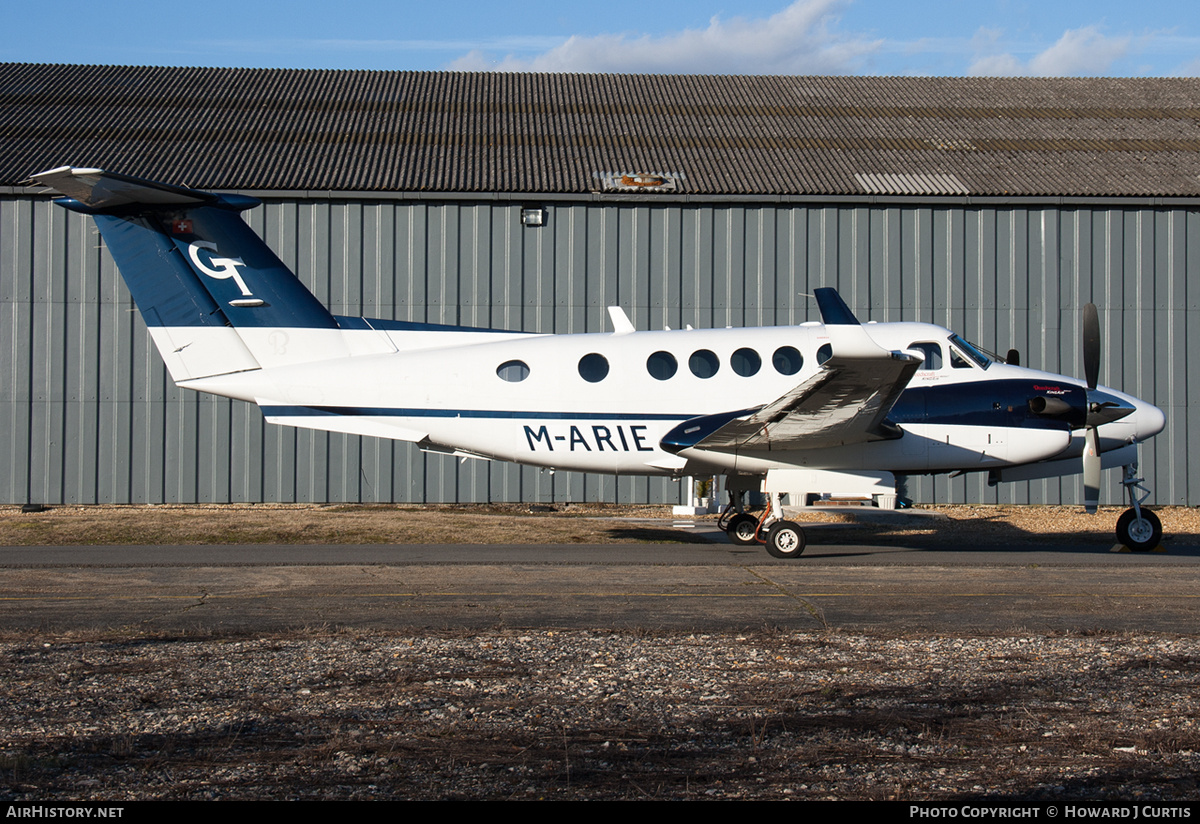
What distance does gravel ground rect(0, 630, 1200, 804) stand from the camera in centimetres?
436

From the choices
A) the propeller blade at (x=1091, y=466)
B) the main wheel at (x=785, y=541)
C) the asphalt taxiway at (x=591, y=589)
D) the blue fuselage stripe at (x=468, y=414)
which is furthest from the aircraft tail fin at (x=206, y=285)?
the propeller blade at (x=1091, y=466)

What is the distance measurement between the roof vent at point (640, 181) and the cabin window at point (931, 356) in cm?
942

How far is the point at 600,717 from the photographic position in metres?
5.45

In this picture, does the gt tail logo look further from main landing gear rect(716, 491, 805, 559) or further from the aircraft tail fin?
main landing gear rect(716, 491, 805, 559)

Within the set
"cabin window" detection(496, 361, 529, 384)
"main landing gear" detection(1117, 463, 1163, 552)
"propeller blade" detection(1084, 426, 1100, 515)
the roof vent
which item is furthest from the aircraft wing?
the roof vent

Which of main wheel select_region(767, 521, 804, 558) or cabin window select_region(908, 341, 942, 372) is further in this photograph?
cabin window select_region(908, 341, 942, 372)

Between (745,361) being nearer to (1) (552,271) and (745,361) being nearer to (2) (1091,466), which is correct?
(2) (1091,466)

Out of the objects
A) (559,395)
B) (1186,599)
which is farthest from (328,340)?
(1186,599)

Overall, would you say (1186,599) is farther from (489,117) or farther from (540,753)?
(489,117)

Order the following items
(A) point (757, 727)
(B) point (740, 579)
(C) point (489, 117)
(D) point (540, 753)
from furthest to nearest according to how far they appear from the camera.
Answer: (C) point (489, 117), (B) point (740, 579), (A) point (757, 727), (D) point (540, 753)

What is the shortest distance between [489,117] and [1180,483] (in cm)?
1870

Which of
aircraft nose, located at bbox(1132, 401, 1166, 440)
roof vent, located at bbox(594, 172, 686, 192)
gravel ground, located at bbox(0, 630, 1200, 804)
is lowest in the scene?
gravel ground, located at bbox(0, 630, 1200, 804)

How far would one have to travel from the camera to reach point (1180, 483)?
22016mm

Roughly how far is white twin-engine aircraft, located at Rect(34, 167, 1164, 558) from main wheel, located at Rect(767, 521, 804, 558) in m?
0.03
